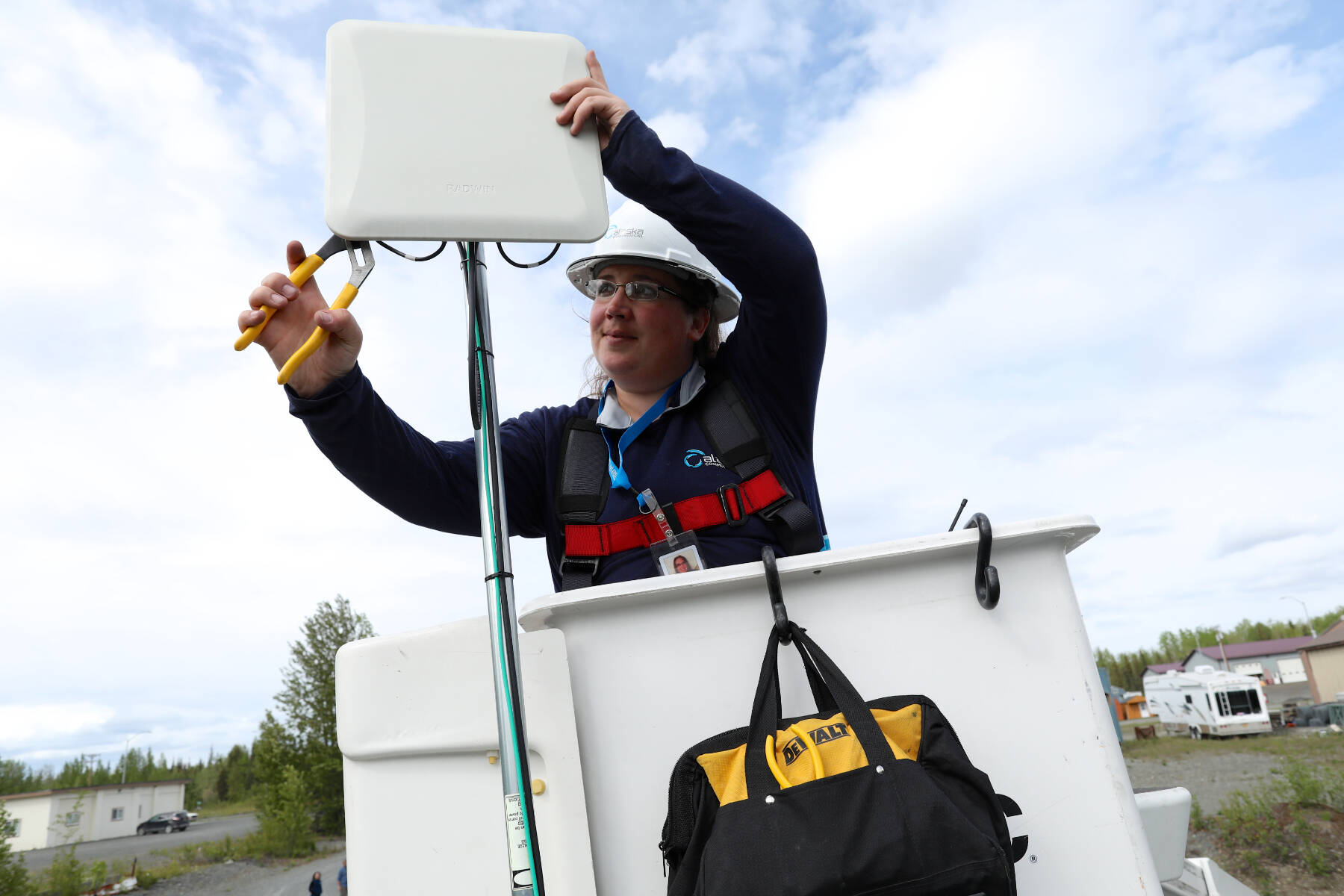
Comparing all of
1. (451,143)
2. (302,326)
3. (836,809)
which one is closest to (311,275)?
(302,326)

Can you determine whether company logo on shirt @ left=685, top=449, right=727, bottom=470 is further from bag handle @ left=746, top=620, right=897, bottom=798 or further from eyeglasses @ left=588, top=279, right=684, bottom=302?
bag handle @ left=746, top=620, right=897, bottom=798

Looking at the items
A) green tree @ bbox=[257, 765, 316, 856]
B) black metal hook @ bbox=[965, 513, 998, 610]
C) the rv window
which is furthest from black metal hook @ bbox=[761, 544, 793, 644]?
green tree @ bbox=[257, 765, 316, 856]

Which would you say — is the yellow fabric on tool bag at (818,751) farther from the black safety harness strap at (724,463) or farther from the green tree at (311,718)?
the green tree at (311,718)

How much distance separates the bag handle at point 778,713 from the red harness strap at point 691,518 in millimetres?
717

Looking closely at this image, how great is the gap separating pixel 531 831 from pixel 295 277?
1.06 metres

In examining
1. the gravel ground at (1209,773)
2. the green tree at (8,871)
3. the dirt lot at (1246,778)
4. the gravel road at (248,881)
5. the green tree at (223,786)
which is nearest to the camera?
the dirt lot at (1246,778)

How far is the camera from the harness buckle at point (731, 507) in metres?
2.12

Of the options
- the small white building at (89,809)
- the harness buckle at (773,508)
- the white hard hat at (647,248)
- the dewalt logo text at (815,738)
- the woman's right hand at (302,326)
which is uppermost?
the white hard hat at (647,248)

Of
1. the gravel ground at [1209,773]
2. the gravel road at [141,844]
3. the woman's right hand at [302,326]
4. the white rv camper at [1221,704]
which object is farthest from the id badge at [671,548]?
the gravel road at [141,844]

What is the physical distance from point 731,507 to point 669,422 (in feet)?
1.30

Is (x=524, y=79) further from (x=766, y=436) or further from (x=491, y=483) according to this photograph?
(x=766, y=436)

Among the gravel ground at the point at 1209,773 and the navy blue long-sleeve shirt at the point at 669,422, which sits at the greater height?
the navy blue long-sleeve shirt at the point at 669,422

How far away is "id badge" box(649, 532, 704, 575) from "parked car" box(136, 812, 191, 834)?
64.3m

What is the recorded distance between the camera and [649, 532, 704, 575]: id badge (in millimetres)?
1989
